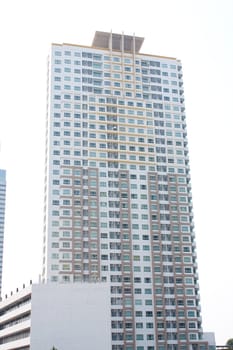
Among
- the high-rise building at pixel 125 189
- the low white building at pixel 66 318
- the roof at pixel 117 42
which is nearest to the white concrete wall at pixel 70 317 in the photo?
the low white building at pixel 66 318

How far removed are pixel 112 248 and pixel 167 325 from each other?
797 inches

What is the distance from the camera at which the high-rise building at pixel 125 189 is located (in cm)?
10156

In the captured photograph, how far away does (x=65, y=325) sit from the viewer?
8075 cm

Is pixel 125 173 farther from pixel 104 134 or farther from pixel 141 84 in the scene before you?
pixel 141 84

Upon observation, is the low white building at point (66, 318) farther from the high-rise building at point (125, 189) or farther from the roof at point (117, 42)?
the roof at point (117, 42)

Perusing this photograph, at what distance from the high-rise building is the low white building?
51.9 ft

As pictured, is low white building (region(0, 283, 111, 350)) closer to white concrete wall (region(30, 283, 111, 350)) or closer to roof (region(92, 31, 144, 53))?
white concrete wall (region(30, 283, 111, 350))

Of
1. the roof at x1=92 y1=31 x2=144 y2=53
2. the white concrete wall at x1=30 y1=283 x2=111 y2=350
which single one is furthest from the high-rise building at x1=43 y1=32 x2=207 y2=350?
the white concrete wall at x1=30 y1=283 x2=111 y2=350

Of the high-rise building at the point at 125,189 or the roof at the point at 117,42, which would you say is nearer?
the high-rise building at the point at 125,189

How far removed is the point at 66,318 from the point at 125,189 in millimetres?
39098

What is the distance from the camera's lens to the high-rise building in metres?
102

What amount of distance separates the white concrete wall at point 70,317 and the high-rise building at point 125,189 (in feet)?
52.8

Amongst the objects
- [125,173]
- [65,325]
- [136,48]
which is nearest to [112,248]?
[125,173]

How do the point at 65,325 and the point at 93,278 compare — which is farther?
the point at 93,278
